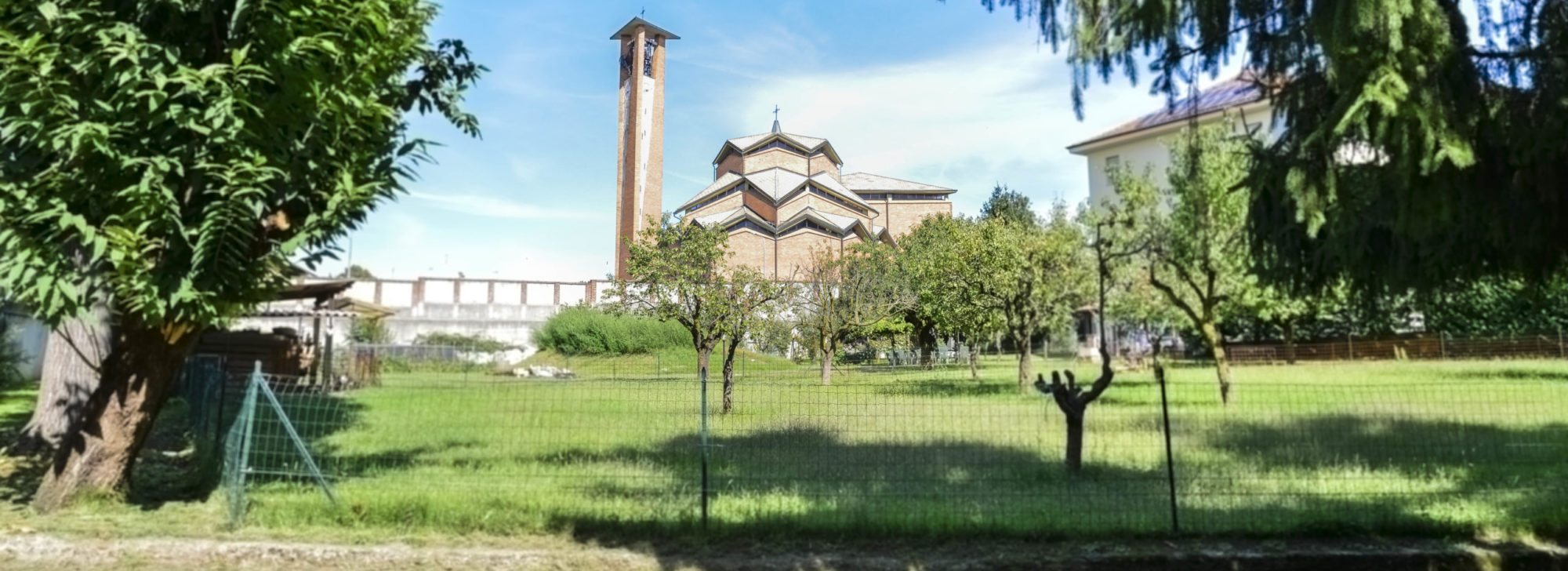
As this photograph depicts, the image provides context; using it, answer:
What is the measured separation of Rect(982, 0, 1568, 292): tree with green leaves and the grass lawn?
2398 mm

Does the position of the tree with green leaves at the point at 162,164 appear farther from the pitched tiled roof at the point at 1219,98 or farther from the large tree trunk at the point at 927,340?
the large tree trunk at the point at 927,340

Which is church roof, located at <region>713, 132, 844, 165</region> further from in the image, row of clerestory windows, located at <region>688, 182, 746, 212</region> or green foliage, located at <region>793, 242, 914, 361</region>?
green foliage, located at <region>793, 242, 914, 361</region>

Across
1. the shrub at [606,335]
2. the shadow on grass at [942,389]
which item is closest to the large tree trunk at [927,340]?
the shrub at [606,335]

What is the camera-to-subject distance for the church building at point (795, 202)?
1880 inches

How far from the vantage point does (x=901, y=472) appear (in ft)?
26.8

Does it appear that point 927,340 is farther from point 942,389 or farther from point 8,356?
point 8,356

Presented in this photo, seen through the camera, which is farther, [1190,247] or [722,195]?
[722,195]

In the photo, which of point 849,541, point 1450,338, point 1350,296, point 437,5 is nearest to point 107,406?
point 437,5

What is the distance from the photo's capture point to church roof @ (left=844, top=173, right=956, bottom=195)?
208ft

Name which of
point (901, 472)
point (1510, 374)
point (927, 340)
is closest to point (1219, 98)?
point (901, 472)

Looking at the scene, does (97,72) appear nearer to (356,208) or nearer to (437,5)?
(356,208)

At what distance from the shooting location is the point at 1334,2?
4.03 meters

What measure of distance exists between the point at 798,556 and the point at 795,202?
47577 millimetres

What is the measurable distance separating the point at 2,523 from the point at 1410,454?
1213 cm
